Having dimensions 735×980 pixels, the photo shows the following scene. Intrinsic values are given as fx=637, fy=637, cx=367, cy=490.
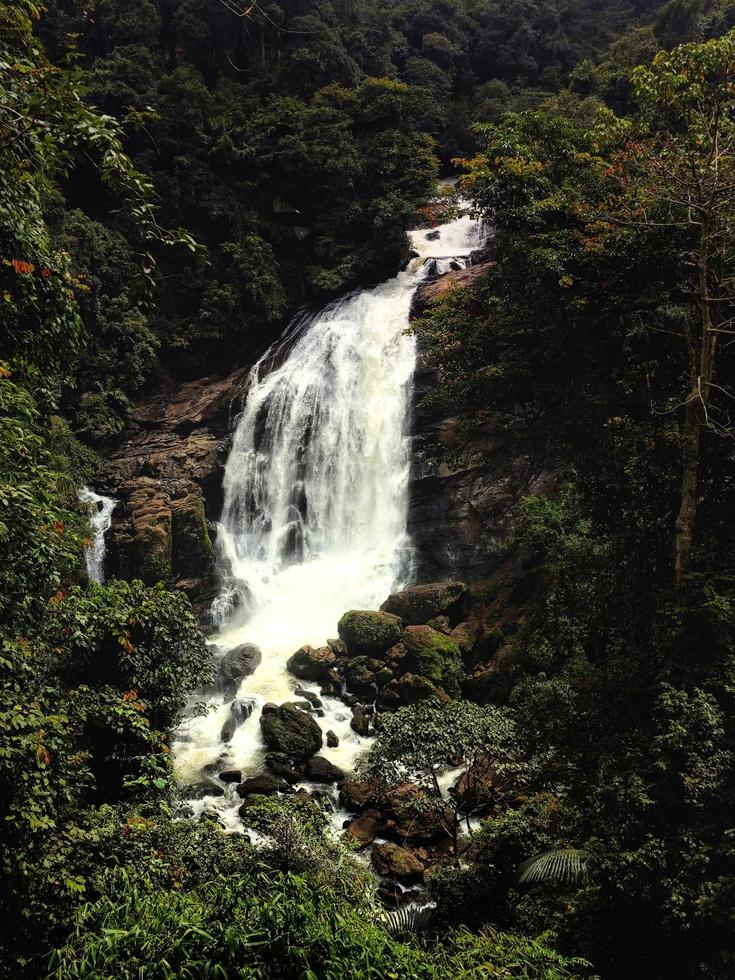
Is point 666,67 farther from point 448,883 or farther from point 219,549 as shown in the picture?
point 219,549

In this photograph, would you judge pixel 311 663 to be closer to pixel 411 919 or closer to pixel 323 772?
pixel 323 772

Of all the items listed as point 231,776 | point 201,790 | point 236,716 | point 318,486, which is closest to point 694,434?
point 231,776

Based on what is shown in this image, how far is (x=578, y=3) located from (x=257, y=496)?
1403 inches

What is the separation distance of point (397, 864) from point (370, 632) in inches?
245

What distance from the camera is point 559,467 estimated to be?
16.2 m

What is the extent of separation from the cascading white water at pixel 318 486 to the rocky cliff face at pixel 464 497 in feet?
1.97

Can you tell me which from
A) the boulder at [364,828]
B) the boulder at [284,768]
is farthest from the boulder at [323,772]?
the boulder at [364,828]

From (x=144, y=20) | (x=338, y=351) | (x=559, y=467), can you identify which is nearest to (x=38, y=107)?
(x=559, y=467)

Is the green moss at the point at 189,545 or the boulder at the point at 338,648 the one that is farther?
the green moss at the point at 189,545

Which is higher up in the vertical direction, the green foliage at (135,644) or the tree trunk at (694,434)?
the tree trunk at (694,434)

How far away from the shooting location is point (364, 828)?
9.85m

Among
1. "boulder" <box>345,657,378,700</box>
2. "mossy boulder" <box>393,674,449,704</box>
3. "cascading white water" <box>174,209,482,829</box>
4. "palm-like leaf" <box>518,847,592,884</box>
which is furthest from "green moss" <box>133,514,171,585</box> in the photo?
"palm-like leaf" <box>518,847,592,884</box>

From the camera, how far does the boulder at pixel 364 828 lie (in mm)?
9641

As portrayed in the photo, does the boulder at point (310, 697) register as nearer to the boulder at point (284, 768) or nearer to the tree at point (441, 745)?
the boulder at point (284, 768)
